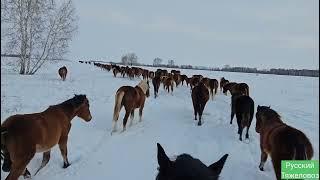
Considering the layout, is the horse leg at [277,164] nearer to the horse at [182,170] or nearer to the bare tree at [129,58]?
the horse at [182,170]

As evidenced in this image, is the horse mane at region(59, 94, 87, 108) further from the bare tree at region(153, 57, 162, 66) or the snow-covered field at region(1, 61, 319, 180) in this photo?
the bare tree at region(153, 57, 162, 66)

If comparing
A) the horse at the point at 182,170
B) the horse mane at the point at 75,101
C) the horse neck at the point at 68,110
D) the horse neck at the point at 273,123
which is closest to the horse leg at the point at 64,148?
the horse neck at the point at 68,110

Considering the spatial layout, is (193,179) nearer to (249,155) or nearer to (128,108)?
(249,155)

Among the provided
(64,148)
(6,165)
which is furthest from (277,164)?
(6,165)

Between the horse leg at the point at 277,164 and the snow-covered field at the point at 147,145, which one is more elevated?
the horse leg at the point at 277,164

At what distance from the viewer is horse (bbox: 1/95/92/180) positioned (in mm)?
5301

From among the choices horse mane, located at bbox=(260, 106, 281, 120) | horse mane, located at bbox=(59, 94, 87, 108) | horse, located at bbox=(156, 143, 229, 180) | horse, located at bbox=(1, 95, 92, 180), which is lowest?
horse, located at bbox=(1, 95, 92, 180)

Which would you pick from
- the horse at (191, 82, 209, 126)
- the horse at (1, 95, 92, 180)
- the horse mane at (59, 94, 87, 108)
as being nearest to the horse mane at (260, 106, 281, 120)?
the horse mane at (59, 94, 87, 108)

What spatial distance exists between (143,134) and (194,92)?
3.24 meters

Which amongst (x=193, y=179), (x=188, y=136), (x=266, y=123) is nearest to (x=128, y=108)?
(x=188, y=136)

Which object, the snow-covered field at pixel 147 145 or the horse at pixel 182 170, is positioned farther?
the snow-covered field at pixel 147 145

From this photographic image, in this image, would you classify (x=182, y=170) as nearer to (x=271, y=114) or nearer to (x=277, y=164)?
(x=277, y=164)

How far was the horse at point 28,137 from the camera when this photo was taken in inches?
209

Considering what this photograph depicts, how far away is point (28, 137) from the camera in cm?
545
